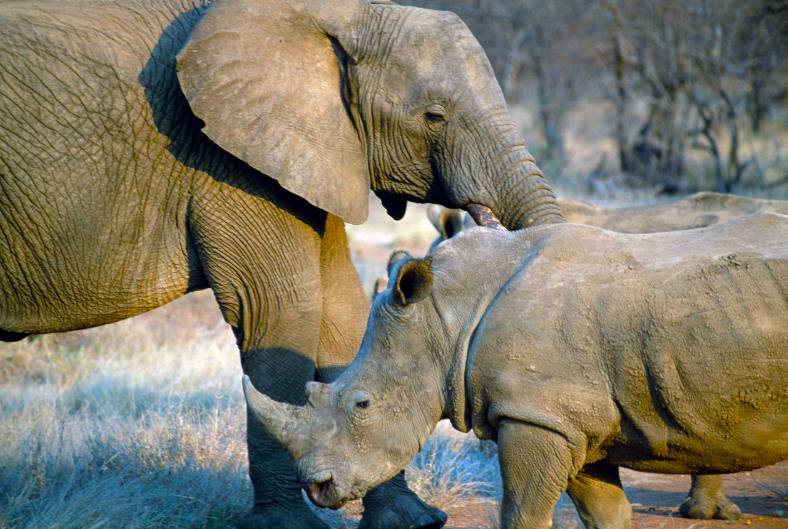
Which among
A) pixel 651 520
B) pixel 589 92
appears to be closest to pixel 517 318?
pixel 651 520

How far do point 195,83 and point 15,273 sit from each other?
1241 millimetres

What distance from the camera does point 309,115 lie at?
413 centimetres

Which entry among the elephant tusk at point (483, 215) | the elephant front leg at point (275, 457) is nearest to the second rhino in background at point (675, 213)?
the elephant tusk at point (483, 215)

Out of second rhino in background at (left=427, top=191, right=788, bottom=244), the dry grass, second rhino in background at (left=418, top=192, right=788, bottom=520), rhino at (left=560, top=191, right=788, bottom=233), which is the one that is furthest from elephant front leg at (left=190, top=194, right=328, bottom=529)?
rhino at (left=560, top=191, right=788, bottom=233)

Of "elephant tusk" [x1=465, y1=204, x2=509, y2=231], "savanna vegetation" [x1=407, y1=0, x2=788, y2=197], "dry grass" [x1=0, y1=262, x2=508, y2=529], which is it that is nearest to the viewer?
"elephant tusk" [x1=465, y1=204, x2=509, y2=231]

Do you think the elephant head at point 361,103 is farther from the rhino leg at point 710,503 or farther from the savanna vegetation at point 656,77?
the savanna vegetation at point 656,77

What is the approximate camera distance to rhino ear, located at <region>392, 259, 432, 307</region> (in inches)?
118

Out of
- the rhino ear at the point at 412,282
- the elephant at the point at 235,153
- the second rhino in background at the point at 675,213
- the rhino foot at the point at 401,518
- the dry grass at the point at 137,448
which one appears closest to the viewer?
the rhino ear at the point at 412,282

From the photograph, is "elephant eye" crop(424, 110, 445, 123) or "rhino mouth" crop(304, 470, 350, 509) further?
"elephant eye" crop(424, 110, 445, 123)

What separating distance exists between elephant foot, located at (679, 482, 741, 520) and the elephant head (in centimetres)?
183

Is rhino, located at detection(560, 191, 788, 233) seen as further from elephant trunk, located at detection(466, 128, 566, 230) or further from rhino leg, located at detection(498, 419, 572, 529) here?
rhino leg, located at detection(498, 419, 572, 529)

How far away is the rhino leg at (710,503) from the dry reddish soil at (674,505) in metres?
0.04

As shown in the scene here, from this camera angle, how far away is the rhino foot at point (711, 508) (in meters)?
4.63

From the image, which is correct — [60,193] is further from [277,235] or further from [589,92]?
[589,92]
